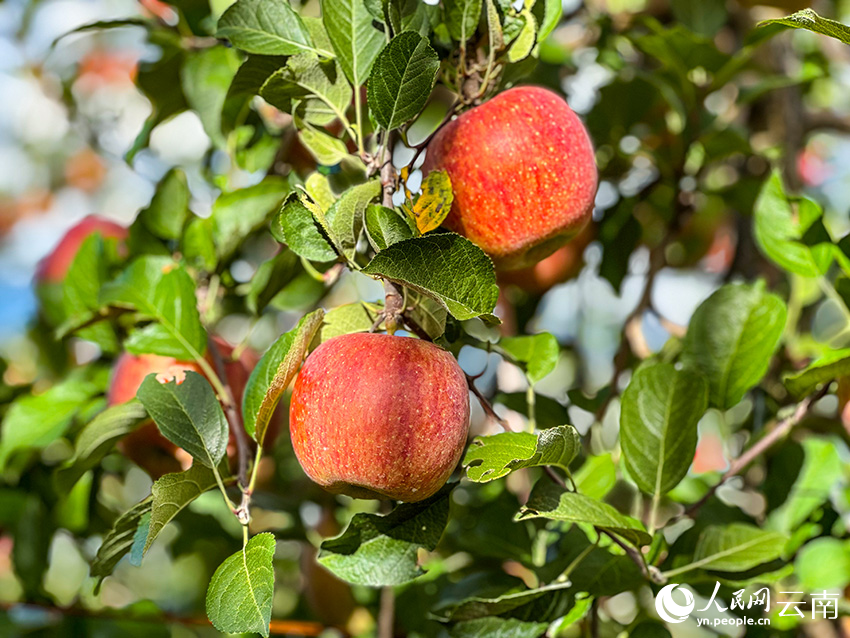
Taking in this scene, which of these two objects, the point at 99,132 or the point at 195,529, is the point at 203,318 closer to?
the point at 195,529

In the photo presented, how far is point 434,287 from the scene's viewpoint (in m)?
0.52

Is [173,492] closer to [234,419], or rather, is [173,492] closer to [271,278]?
[234,419]

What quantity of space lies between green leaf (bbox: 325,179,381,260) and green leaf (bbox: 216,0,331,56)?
16 centimetres

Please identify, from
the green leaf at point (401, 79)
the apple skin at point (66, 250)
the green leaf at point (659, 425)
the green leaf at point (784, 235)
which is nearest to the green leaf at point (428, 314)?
the green leaf at point (401, 79)

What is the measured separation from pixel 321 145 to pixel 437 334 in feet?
0.64

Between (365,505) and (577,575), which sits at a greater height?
(577,575)

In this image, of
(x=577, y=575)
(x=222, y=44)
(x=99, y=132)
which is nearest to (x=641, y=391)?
(x=577, y=575)

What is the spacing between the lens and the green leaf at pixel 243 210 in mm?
896

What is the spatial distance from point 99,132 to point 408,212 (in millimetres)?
1133

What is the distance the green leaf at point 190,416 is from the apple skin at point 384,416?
0.32 ft

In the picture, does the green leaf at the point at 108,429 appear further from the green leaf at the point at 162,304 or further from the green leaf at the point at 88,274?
the green leaf at the point at 88,274

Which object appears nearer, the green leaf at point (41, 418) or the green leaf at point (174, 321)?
the green leaf at point (174, 321)

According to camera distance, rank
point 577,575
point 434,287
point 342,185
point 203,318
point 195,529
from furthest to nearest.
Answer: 1. point 195,529
2. point 342,185
3. point 203,318
4. point 577,575
5. point 434,287

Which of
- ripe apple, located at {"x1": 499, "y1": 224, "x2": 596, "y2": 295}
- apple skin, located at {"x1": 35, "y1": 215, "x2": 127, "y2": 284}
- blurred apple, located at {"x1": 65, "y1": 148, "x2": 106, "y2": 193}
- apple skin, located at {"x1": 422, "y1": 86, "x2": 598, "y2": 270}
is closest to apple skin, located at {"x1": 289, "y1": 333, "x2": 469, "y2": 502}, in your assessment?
apple skin, located at {"x1": 422, "y1": 86, "x2": 598, "y2": 270}
